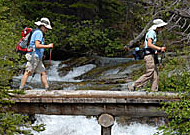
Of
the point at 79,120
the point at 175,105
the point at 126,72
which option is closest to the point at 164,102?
the point at 175,105

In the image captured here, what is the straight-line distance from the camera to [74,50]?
63.8ft

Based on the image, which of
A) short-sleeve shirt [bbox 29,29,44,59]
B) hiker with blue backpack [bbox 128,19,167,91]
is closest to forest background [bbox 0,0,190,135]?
hiker with blue backpack [bbox 128,19,167,91]

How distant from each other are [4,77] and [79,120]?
15.5ft

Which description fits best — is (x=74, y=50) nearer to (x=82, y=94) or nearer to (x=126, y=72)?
(x=126, y=72)

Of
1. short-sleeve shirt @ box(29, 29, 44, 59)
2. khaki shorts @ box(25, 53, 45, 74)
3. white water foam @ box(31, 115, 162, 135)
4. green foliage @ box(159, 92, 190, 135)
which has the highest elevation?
short-sleeve shirt @ box(29, 29, 44, 59)

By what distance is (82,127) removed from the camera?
8805 mm

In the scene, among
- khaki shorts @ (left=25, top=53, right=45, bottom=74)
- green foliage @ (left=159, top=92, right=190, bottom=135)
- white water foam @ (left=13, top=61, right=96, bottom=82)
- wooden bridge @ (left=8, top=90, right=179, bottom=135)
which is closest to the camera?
green foliage @ (left=159, top=92, right=190, bottom=135)

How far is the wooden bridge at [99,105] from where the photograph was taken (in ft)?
20.5

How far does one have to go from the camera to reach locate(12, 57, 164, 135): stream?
28.8 ft

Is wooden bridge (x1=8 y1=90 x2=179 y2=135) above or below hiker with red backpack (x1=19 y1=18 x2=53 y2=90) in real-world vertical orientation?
below

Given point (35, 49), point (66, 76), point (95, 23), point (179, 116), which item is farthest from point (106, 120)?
point (95, 23)

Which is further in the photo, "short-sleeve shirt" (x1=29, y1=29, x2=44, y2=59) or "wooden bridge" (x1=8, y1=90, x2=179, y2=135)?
"short-sleeve shirt" (x1=29, y1=29, x2=44, y2=59)

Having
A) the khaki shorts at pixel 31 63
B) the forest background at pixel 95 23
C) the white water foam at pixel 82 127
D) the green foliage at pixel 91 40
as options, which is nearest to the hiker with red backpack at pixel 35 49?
the khaki shorts at pixel 31 63

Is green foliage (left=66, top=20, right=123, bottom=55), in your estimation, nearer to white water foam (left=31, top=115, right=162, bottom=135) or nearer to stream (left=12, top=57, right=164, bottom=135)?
stream (left=12, top=57, right=164, bottom=135)
